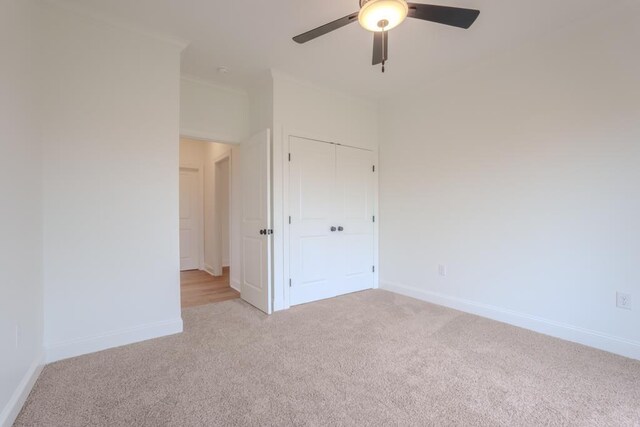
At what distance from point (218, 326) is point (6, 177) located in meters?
1.88

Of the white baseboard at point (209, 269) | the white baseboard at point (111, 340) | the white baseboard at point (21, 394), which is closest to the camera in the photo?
the white baseboard at point (21, 394)

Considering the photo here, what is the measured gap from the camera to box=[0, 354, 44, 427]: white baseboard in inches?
57.2

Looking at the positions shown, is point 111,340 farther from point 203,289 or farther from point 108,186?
point 203,289

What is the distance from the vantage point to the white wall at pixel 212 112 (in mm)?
3219

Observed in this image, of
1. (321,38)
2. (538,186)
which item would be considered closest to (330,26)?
(321,38)

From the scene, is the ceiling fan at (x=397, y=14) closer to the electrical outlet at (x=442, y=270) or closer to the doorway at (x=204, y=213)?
the electrical outlet at (x=442, y=270)

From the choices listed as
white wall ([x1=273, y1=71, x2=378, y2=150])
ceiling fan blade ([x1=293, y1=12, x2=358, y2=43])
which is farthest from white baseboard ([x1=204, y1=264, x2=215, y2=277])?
ceiling fan blade ([x1=293, y1=12, x2=358, y2=43])

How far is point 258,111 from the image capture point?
3.49 metres

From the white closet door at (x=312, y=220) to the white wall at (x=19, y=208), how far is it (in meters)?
2.06

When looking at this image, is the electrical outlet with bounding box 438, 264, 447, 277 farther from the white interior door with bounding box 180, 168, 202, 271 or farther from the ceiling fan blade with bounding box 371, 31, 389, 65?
the white interior door with bounding box 180, 168, 202, 271

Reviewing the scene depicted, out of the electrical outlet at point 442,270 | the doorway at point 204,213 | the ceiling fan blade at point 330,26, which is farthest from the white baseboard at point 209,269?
the ceiling fan blade at point 330,26

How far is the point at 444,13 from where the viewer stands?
1.71m

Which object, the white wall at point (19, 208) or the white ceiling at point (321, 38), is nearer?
the white wall at point (19, 208)

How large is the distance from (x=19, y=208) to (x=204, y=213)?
3.89 meters
